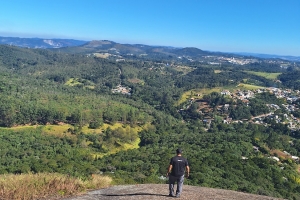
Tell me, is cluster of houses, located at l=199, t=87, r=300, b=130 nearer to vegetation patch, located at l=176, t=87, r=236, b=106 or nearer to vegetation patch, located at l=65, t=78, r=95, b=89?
vegetation patch, located at l=176, t=87, r=236, b=106

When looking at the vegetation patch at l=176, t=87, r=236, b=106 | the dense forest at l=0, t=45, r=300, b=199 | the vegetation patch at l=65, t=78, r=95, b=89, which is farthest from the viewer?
the vegetation patch at l=65, t=78, r=95, b=89

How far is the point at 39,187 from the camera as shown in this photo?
10852 mm

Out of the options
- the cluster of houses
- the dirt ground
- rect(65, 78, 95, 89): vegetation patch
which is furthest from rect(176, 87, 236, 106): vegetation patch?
the dirt ground

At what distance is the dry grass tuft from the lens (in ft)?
33.1

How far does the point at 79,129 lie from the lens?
71.3m

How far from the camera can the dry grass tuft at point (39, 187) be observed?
33.1 feet

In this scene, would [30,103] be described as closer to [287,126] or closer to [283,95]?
[287,126]

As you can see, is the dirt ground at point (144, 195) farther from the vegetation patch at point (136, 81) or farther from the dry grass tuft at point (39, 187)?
the vegetation patch at point (136, 81)

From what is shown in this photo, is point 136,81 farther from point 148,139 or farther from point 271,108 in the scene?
point 148,139

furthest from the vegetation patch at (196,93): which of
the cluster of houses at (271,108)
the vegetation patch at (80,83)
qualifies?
the vegetation patch at (80,83)

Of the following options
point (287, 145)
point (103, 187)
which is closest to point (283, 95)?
point (287, 145)

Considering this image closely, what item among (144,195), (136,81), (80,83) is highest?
(144,195)

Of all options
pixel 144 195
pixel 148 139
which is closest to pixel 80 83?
pixel 148 139

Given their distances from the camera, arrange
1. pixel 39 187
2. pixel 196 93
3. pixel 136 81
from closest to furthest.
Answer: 1. pixel 39 187
2. pixel 196 93
3. pixel 136 81
